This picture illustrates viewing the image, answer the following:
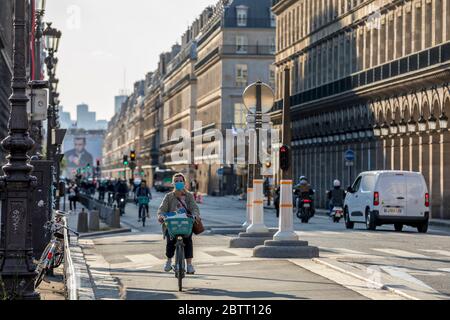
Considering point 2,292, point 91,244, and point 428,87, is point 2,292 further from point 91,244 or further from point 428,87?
point 428,87

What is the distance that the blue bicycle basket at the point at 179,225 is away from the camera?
19047 mm

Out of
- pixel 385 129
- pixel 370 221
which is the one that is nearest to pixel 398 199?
pixel 370 221

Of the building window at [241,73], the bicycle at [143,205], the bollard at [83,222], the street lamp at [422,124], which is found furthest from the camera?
the building window at [241,73]

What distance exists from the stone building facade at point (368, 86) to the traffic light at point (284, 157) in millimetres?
32656

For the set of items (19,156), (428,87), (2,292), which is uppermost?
(428,87)

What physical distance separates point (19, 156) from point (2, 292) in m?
1.95

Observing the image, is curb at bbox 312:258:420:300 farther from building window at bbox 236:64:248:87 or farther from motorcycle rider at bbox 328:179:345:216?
building window at bbox 236:64:248:87

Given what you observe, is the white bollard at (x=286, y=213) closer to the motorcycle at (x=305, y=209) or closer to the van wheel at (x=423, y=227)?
the van wheel at (x=423, y=227)

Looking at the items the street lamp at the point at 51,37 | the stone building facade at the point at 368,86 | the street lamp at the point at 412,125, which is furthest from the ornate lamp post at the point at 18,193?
the street lamp at the point at 412,125

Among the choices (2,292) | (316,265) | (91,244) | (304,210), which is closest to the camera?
(2,292)

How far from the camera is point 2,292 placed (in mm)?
14906

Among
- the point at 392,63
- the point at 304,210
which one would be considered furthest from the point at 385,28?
the point at 304,210

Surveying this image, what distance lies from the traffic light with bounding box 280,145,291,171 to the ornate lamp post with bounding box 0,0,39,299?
30.7 ft

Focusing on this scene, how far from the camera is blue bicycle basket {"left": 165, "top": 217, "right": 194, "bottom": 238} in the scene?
19.0 metres
